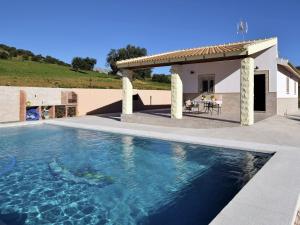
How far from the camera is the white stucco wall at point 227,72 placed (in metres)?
16.9

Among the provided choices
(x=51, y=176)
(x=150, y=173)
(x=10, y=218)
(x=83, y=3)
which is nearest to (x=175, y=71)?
(x=150, y=173)

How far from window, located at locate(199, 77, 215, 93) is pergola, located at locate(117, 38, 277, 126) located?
398cm

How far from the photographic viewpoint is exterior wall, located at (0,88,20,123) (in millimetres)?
18819

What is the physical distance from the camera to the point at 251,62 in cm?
1317

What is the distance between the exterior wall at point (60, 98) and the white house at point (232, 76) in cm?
690

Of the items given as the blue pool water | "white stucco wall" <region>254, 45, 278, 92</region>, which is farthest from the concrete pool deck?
"white stucco wall" <region>254, 45, 278, 92</region>

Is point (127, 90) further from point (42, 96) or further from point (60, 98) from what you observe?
point (42, 96)

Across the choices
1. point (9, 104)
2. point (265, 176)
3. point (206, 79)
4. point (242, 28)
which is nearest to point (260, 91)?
point (206, 79)

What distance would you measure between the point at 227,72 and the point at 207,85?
1.85 m

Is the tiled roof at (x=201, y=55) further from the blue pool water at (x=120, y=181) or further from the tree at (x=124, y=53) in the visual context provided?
the tree at (x=124, y=53)

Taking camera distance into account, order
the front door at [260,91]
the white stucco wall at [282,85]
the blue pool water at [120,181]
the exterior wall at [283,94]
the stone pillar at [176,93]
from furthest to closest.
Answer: the exterior wall at [283,94], the white stucco wall at [282,85], the front door at [260,91], the stone pillar at [176,93], the blue pool water at [120,181]

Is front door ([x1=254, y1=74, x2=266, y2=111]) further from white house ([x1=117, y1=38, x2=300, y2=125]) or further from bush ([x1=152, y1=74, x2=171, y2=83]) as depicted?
bush ([x1=152, y1=74, x2=171, y2=83])

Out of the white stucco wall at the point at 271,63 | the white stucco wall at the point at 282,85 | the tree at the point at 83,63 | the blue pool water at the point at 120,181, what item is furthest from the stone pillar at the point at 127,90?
the tree at the point at 83,63

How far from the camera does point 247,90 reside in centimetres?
1324
